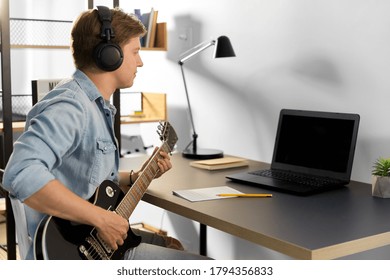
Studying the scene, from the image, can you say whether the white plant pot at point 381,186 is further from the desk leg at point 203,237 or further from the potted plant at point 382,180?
the desk leg at point 203,237

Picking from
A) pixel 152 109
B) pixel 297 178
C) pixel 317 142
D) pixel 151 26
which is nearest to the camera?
pixel 297 178

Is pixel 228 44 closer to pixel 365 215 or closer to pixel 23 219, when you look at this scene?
pixel 365 215

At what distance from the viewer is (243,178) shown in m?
1.95

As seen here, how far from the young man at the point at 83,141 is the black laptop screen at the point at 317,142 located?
56cm

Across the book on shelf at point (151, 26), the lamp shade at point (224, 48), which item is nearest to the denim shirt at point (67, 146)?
the lamp shade at point (224, 48)

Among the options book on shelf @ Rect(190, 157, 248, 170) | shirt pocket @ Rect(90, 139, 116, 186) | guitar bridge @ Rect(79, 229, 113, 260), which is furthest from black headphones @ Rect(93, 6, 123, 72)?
book on shelf @ Rect(190, 157, 248, 170)

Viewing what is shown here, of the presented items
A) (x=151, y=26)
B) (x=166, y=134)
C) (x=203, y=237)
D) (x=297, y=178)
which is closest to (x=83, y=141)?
(x=166, y=134)

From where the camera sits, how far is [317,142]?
203 cm

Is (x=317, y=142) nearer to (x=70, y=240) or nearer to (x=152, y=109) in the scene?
(x=70, y=240)

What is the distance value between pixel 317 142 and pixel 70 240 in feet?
3.25

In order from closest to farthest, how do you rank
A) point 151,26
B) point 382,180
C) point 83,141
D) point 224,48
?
point 83,141 → point 382,180 → point 224,48 → point 151,26

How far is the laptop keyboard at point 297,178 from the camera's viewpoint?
1850 millimetres

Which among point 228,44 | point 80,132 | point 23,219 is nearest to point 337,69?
point 228,44
